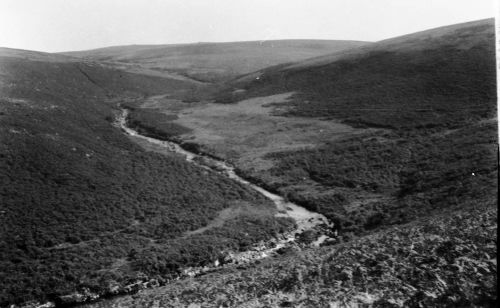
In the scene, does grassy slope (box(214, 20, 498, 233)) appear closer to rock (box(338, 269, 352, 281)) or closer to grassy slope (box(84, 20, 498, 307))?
grassy slope (box(84, 20, 498, 307))

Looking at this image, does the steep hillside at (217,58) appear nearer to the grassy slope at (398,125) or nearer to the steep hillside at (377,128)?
the steep hillside at (377,128)

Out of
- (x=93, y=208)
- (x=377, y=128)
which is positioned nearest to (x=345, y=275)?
(x=93, y=208)

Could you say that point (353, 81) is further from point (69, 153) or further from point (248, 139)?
point (69, 153)

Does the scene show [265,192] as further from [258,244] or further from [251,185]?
[258,244]

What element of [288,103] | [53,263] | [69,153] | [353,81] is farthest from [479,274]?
[353,81]

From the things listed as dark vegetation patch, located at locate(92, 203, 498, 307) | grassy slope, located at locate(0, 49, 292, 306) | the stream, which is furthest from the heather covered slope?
dark vegetation patch, located at locate(92, 203, 498, 307)

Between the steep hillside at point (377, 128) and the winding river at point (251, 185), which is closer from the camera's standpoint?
the winding river at point (251, 185)

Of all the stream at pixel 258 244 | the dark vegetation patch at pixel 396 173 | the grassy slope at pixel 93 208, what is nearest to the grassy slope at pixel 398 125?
the dark vegetation patch at pixel 396 173
